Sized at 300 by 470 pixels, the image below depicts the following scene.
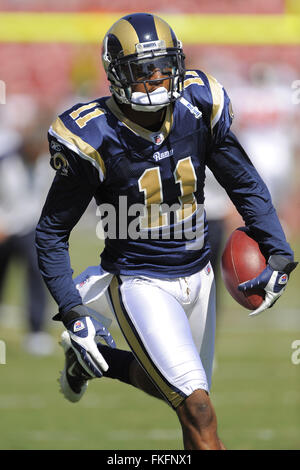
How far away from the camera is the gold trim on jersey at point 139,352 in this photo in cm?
313

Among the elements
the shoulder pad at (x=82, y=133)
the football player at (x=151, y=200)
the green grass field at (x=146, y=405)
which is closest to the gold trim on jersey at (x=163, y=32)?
the football player at (x=151, y=200)

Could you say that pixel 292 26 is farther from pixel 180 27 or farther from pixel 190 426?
pixel 190 426

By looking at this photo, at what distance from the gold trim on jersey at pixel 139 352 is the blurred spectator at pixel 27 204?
3.21 m

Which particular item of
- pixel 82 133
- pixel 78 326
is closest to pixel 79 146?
pixel 82 133

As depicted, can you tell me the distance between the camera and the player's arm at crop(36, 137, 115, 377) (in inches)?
127

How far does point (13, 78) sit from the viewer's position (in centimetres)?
1409

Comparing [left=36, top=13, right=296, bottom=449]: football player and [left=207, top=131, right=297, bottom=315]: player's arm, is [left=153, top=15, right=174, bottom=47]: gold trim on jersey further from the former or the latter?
[left=207, top=131, right=297, bottom=315]: player's arm

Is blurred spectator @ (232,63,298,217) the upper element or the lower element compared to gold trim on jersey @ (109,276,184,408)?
lower

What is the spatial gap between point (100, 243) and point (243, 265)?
827 cm

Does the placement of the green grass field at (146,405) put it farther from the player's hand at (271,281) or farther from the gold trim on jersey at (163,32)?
the gold trim on jersey at (163,32)

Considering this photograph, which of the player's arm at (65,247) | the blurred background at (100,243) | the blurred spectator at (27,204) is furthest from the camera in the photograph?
the blurred spectator at (27,204)

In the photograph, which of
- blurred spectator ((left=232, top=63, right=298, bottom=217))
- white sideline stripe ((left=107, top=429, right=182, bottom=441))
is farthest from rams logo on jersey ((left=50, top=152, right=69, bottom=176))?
blurred spectator ((left=232, top=63, right=298, bottom=217))

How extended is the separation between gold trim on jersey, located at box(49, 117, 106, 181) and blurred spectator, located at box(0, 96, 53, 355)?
3.44 m

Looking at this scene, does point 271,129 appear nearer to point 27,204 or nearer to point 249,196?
point 27,204
